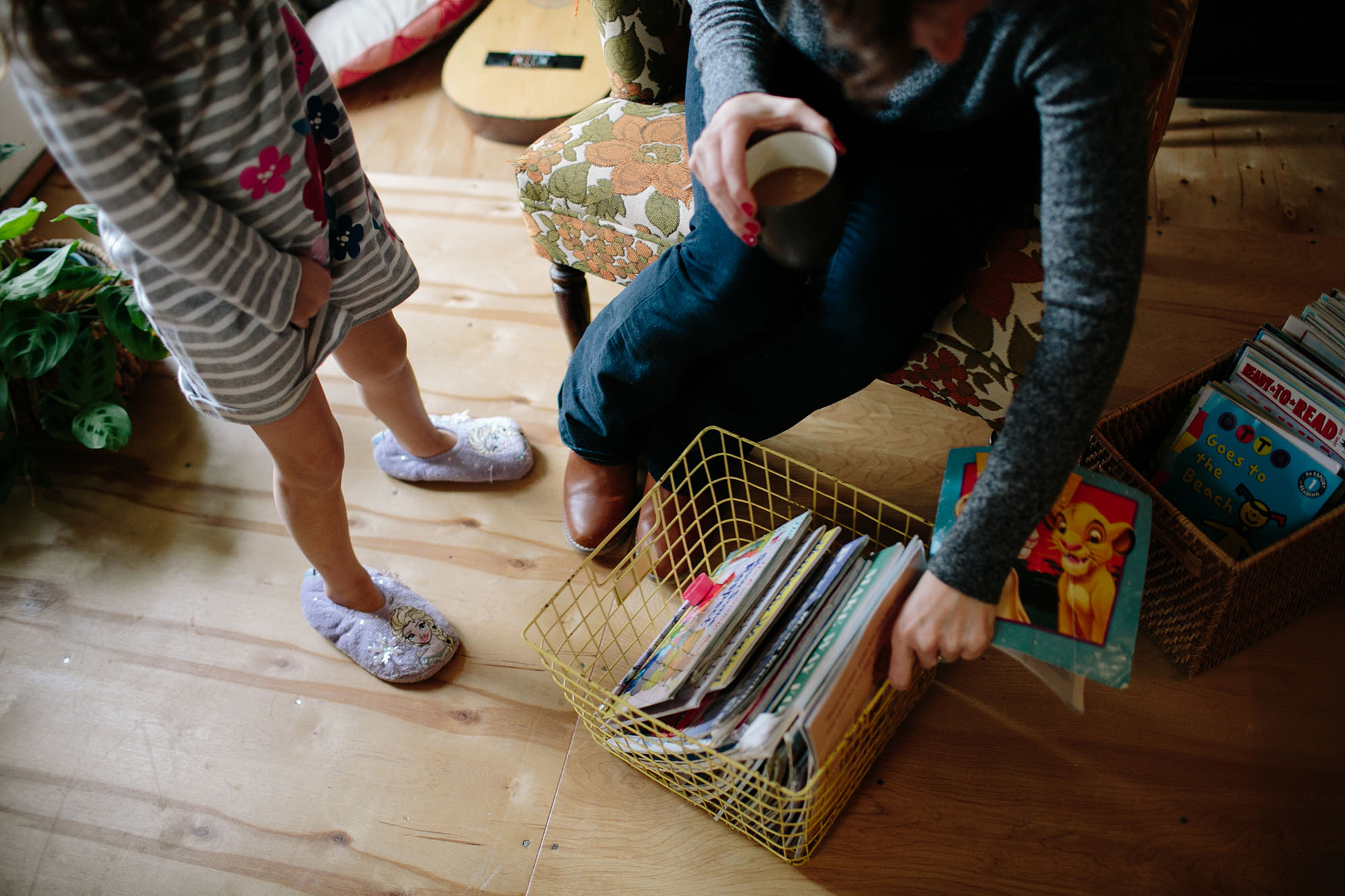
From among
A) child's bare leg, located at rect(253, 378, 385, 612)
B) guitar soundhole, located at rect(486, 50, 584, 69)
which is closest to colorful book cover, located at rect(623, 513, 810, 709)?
child's bare leg, located at rect(253, 378, 385, 612)

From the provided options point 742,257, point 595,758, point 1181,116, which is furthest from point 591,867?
point 1181,116

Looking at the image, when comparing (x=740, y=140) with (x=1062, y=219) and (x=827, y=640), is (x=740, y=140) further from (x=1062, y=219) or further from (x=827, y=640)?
(x=827, y=640)

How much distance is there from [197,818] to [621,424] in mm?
700

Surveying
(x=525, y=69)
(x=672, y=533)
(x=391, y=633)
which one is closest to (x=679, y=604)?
(x=672, y=533)

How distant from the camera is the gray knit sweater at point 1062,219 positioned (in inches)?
26.1

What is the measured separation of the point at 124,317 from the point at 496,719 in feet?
2.69

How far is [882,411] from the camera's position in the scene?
4.47 feet

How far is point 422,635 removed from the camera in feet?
3.77

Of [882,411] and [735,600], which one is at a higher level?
[735,600]

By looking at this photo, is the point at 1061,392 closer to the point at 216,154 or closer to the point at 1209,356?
the point at 216,154

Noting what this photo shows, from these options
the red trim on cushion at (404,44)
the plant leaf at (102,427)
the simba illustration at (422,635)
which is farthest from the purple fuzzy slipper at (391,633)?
the red trim on cushion at (404,44)

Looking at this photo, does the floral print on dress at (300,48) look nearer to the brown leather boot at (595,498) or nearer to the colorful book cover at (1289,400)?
the brown leather boot at (595,498)

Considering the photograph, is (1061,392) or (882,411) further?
(882,411)

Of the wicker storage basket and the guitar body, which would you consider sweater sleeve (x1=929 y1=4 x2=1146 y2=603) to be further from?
the guitar body
